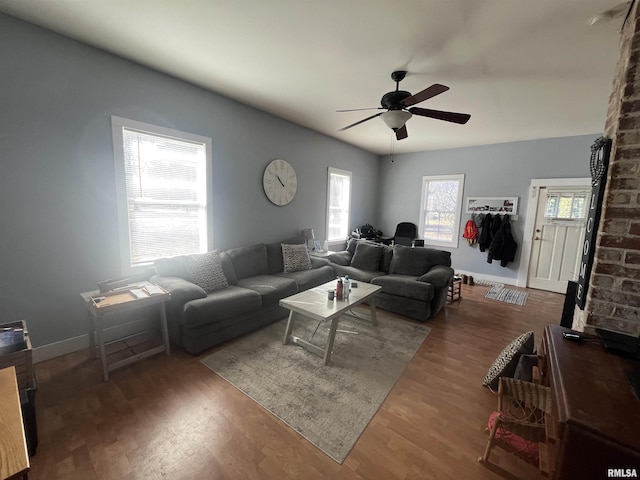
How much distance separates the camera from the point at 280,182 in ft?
13.5

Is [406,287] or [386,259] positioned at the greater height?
[386,259]

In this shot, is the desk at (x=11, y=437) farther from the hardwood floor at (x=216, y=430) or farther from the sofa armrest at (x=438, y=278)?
the sofa armrest at (x=438, y=278)

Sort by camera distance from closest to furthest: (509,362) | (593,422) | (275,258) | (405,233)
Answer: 1. (593,422)
2. (509,362)
3. (275,258)
4. (405,233)

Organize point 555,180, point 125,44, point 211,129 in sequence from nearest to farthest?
1. point 125,44
2. point 211,129
3. point 555,180

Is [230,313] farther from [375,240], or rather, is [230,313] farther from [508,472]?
[375,240]

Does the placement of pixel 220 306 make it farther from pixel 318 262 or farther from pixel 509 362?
pixel 509 362

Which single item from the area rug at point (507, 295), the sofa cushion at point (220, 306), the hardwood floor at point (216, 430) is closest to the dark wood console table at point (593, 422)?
the hardwood floor at point (216, 430)

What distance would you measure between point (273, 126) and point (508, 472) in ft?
14.0

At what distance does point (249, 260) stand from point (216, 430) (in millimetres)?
2116

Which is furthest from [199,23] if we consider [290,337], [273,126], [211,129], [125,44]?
[290,337]

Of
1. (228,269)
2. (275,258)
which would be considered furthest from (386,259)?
(228,269)

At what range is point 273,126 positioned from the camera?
12.9 feet

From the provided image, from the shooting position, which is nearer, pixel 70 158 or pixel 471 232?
pixel 70 158

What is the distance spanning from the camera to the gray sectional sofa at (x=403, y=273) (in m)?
3.29
